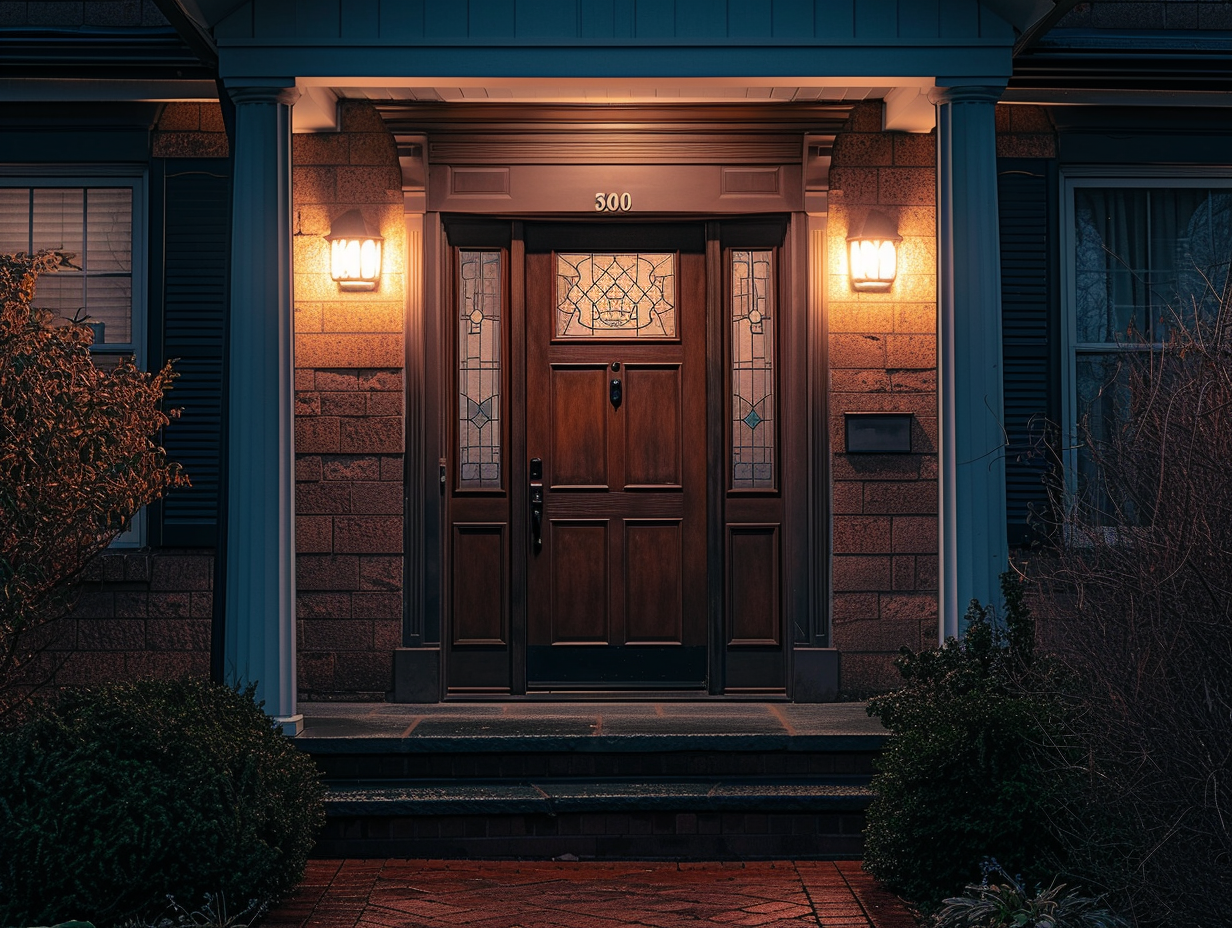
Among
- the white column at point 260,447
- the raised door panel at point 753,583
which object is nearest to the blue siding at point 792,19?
the white column at point 260,447

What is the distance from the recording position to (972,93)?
19.2 ft

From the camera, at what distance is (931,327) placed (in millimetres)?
6891

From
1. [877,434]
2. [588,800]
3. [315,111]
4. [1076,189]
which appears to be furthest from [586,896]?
[1076,189]

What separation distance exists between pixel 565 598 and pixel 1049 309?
2.91 meters

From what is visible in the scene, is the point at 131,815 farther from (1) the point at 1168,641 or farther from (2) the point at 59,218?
(2) the point at 59,218

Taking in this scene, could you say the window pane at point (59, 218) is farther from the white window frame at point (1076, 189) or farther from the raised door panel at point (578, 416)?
the white window frame at point (1076, 189)

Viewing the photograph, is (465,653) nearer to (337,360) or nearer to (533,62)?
(337,360)

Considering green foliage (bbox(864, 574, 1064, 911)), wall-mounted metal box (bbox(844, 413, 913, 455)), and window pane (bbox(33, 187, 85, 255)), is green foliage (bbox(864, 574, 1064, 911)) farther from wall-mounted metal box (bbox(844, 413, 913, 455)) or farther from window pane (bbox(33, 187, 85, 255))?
window pane (bbox(33, 187, 85, 255))

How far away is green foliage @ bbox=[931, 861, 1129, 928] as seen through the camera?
13.0 feet

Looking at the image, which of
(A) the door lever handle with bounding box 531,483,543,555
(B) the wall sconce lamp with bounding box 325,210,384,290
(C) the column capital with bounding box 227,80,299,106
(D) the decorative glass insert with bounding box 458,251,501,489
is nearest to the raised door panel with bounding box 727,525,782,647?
(A) the door lever handle with bounding box 531,483,543,555

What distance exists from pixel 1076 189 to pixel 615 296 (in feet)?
8.14

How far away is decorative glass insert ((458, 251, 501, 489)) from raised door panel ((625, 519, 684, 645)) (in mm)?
795

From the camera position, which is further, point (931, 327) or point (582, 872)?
point (931, 327)

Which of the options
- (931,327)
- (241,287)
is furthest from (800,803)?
(241,287)
